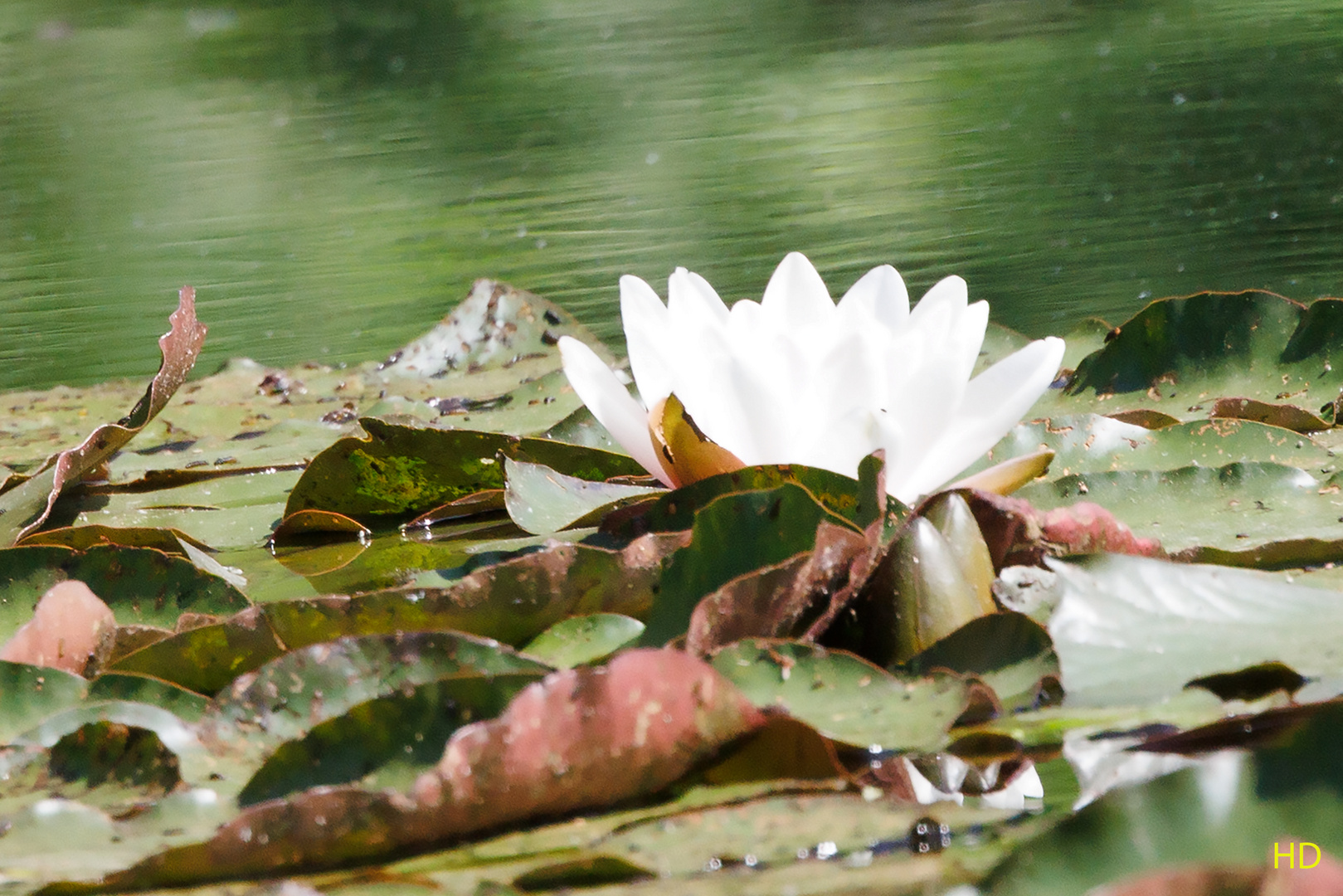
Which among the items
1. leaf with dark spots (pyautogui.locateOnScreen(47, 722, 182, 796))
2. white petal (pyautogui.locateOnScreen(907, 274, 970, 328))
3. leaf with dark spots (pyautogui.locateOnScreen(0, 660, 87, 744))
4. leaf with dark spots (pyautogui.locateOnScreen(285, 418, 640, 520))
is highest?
leaf with dark spots (pyautogui.locateOnScreen(285, 418, 640, 520))

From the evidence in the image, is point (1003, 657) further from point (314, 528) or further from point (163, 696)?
point (314, 528)

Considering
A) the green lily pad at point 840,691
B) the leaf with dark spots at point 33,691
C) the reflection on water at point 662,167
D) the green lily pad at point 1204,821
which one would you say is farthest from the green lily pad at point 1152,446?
the reflection on water at point 662,167

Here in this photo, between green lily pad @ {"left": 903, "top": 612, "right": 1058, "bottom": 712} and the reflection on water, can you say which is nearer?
green lily pad @ {"left": 903, "top": 612, "right": 1058, "bottom": 712}

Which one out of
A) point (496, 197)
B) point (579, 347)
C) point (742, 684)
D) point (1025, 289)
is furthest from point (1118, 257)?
point (496, 197)

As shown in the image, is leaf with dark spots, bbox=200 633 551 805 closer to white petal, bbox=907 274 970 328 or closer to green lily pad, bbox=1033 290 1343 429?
white petal, bbox=907 274 970 328

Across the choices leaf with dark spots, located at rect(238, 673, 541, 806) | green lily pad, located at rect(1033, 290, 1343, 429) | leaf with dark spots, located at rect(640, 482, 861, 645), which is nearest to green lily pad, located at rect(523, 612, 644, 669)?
leaf with dark spots, located at rect(640, 482, 861, 645)

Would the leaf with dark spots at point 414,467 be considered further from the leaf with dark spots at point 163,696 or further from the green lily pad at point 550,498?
the leaf with dark spots at point 163,696
